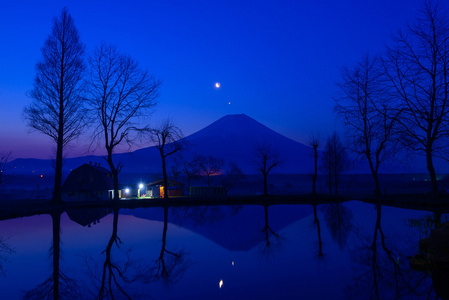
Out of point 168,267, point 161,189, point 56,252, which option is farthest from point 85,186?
point 168,267

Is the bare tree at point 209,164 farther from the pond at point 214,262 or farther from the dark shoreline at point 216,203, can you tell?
the pond at point 214,262

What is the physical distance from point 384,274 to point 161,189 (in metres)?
55.1

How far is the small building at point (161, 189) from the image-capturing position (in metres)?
60.8

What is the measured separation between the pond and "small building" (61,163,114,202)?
106 ft

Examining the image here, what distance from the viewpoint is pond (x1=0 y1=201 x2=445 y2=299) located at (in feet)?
28.9

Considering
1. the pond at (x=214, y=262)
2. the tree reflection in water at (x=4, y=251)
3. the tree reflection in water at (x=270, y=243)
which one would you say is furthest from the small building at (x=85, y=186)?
the tree reflection in water at (x=270, y=243)

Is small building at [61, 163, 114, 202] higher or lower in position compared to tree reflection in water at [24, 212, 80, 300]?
higher

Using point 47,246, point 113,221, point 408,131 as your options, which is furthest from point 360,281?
point 408,131

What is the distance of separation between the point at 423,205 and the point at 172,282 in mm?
27043

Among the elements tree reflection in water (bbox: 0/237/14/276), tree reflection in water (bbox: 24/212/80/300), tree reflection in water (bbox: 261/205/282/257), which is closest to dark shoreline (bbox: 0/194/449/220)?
tree reflection in water (bbox: 0/237/14/276)

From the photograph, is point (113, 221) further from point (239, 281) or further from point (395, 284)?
point (395, 284)

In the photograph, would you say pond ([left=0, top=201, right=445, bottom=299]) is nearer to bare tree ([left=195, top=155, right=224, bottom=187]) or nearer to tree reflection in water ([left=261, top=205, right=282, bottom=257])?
tree reflection in water ([left=261, top=205, right=282, bottom=257])

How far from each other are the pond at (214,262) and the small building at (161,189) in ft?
133

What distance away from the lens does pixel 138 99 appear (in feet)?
126
